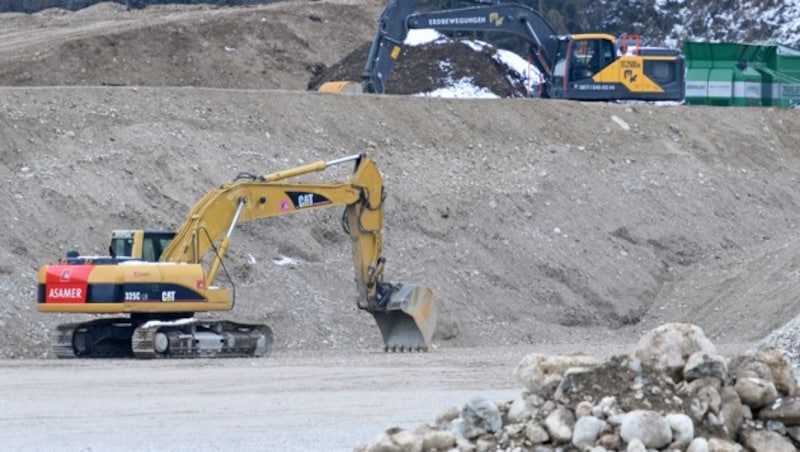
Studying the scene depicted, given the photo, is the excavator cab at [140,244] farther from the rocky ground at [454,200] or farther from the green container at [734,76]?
the green container at [734,76]

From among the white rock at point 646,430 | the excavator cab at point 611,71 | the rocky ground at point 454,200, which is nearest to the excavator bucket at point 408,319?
the rocky ground at point 454,200

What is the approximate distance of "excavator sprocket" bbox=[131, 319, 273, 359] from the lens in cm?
1911

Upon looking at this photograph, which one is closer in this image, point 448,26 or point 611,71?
point 448,26

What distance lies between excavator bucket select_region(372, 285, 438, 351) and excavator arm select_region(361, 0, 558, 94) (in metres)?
11.6

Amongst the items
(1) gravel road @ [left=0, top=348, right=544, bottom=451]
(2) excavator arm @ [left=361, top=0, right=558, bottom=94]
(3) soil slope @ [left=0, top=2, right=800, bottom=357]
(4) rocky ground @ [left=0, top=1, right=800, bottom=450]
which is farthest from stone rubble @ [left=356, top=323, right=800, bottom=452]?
(2) excavator arm @ [left=361, top=0, right=558, bottom=94]

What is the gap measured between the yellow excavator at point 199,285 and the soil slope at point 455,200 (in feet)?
4.99

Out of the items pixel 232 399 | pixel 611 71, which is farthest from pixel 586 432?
pixel 611 71

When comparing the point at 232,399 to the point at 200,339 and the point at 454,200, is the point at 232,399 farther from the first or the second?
the point at 454,200

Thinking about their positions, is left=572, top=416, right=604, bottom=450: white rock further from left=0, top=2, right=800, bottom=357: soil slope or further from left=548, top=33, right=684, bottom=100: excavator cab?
left=548, top=33, right=684, bottom=100: excavator cab

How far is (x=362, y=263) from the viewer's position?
816 inches

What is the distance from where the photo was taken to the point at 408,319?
20.9m

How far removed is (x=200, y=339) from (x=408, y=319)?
3035 millimetres

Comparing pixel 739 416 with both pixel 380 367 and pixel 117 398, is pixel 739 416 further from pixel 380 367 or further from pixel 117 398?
pixel 380 367

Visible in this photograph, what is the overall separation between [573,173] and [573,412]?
70.1ft
